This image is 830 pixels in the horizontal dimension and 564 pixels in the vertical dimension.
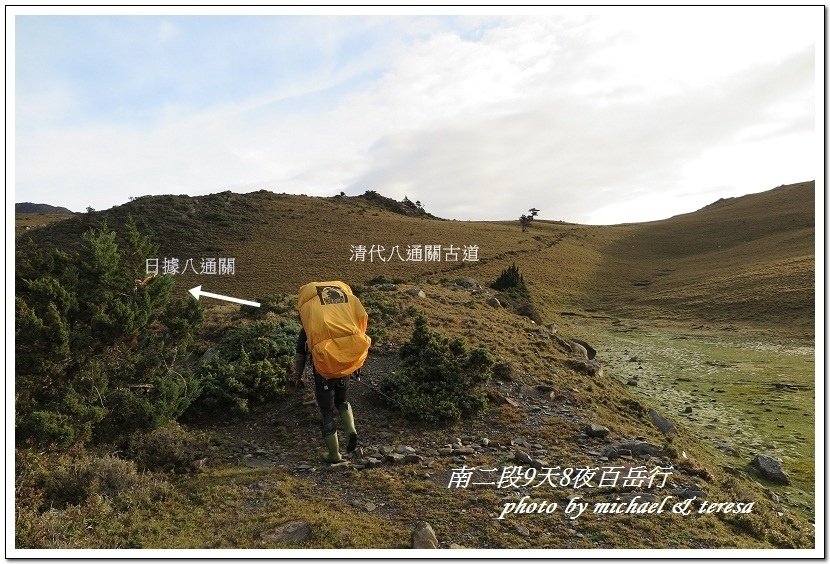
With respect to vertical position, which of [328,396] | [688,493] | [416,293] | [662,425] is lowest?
[662,425]

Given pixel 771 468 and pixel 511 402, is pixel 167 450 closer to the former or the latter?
pixel 511 402

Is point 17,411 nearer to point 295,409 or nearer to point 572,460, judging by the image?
point 295,409

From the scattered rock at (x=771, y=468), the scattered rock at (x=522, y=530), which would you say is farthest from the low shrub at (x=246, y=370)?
the scattered rock at (x=771, y=468)

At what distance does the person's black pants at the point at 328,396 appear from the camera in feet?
22.8

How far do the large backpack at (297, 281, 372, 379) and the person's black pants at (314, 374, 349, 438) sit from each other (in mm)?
332

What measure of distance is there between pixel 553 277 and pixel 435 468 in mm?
42303

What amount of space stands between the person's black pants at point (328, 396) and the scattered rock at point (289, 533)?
63.9 inches

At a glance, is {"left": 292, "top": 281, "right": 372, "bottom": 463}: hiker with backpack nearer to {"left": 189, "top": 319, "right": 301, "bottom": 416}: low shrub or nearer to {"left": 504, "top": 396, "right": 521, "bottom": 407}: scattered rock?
{"left": 189, "top": 319, "right": 301, "bottom": 416}: low shrub

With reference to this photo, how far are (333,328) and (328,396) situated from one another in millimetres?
1222

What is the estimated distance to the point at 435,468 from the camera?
745cm

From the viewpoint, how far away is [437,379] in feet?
33.9

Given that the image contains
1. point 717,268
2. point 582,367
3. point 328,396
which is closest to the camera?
point 328,396

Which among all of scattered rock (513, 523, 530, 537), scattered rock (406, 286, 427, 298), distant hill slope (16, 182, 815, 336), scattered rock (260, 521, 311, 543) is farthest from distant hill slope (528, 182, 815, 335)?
scattered rock (260, 521, 311, 543)

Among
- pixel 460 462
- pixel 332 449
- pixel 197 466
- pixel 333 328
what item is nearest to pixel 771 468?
pixel 460 462
